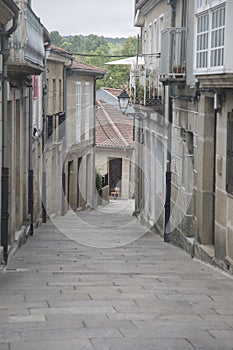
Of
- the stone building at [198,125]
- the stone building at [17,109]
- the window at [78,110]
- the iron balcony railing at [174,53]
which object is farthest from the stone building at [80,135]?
the iron balcony railing at [174,53]

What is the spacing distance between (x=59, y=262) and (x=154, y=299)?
4.13 m

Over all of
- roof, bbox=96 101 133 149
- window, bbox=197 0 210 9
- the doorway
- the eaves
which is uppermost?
the eaves

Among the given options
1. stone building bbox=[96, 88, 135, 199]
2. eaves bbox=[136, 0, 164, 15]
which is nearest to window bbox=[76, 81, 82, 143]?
eaves bbox=[136, 0, 164, 15]

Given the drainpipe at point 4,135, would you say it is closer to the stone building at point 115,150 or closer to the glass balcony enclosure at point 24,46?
the glass balcony enclosure at point 24,46

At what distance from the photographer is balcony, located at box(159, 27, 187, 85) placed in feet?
52.5

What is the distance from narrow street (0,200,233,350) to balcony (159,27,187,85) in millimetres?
3523

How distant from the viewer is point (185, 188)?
16078 millimetres

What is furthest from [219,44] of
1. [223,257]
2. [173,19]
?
[173,19]

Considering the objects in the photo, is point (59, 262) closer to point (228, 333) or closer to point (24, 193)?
point (24, 193)

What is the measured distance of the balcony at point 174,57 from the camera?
16.0 meters

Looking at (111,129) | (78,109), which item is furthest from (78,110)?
(111,129)

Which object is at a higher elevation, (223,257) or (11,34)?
(11,34)

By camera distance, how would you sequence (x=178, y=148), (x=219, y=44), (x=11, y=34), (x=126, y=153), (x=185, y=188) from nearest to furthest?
(x=219, y=44) → (x=11, y=34) → (x=185, y=188) → (x=178, y=148) → (x=126, y=153)

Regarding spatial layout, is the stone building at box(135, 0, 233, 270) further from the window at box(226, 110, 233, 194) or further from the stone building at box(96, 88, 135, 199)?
the stone building at box(96, 88, 135, 199)
